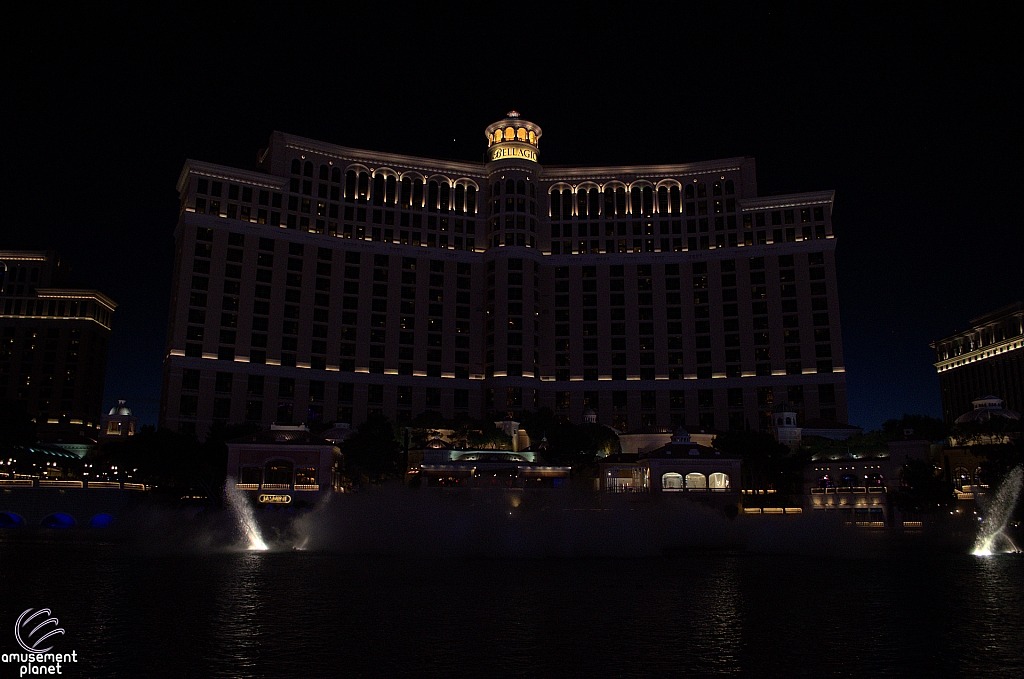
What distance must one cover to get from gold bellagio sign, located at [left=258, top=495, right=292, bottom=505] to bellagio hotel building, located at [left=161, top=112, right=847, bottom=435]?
43791 millimetres

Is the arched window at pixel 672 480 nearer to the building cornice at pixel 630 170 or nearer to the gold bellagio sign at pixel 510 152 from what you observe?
the building cornice at pixel 630 170

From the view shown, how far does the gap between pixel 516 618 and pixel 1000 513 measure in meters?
61.0

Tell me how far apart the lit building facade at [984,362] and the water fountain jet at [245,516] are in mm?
135733

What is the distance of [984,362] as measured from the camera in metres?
171

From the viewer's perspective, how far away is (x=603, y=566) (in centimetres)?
4322

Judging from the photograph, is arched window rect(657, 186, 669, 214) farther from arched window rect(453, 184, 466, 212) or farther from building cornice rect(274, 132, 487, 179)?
arched window rect(453, 184, 466, 212)

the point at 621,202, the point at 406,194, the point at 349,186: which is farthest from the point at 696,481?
the point at 349,186

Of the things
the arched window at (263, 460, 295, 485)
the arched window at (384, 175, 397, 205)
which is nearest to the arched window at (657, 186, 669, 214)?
the arched window at (384, 175, 397, 205)

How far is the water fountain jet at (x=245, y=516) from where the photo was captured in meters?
55.1

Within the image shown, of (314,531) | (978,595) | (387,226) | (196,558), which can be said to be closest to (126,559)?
(196,558)

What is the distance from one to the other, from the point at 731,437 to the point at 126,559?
230ft

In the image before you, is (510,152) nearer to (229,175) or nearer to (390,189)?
(390,189)

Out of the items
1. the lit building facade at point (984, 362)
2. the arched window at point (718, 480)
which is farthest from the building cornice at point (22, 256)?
the lit building facade at point (984, 362)

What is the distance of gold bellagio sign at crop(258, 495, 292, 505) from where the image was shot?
8306 cm
